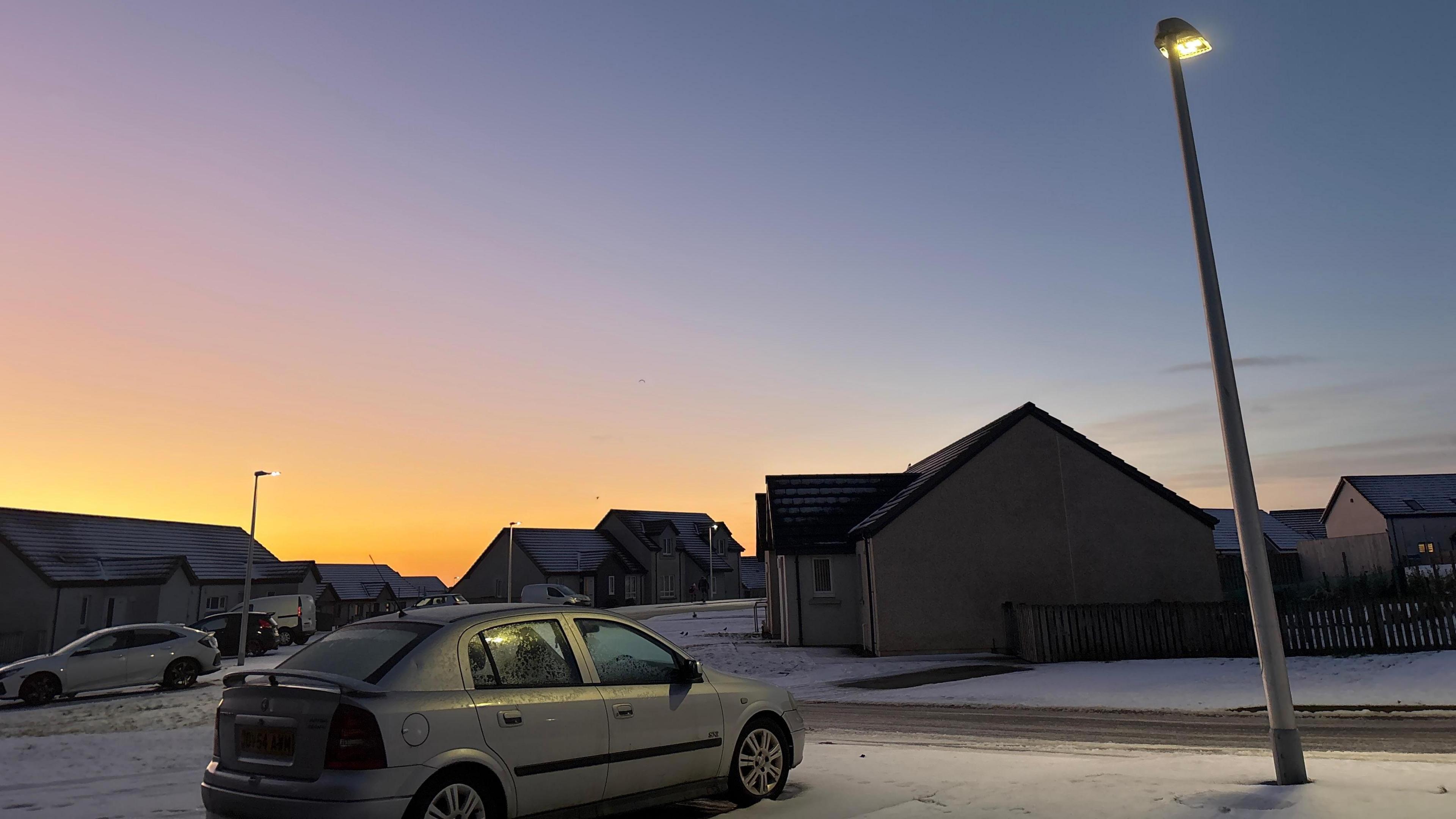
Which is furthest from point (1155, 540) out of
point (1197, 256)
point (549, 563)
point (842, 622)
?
point (549, 563)

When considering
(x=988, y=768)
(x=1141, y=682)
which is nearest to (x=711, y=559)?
(x=1141, y=682)

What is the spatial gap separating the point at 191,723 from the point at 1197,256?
17.4 meters

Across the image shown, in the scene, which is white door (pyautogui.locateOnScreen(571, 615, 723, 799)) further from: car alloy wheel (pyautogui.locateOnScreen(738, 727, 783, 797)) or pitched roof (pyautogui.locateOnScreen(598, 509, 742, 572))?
pitched roof (pyautogui.locateOnScreen(598, 509, 742, 572))

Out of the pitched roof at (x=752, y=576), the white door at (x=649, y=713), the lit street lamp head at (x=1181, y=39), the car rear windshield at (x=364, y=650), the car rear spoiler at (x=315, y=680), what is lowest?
the white door at (x=649, y=713)

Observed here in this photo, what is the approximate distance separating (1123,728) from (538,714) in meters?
9.98

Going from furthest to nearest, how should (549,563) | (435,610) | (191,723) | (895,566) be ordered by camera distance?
(549,563), (895,566), (191,723), (435,610)

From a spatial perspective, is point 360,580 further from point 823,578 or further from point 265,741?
point 265,741

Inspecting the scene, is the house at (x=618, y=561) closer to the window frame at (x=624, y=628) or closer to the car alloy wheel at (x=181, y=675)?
the car alloy wheel at (x=181, y=675)

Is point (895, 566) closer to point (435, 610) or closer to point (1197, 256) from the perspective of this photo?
point (1197, 256)

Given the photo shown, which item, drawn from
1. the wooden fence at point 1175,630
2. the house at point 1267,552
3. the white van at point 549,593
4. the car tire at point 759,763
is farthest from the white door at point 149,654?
the white van at point 549,593

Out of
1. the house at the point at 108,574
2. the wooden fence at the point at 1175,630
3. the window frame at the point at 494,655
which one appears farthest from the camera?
→ the house at the point at 108,574

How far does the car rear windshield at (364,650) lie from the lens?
5.75 metres

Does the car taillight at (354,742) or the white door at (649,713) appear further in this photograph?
the white door at (649,713)

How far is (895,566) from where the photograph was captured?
80.3ft
